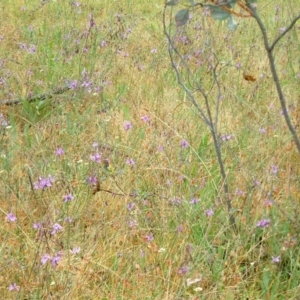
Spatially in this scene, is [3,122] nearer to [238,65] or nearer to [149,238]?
[149,238]

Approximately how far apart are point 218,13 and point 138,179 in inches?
47.5

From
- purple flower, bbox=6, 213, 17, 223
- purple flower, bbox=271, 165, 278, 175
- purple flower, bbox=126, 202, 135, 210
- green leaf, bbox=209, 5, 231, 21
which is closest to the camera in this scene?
green leaf, bbox=209, 5, 231, 21

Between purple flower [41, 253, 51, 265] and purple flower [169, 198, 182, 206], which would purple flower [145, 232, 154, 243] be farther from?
purple flower [41, 253, 51, 265]

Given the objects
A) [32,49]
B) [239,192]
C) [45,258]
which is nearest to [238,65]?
[32,49]

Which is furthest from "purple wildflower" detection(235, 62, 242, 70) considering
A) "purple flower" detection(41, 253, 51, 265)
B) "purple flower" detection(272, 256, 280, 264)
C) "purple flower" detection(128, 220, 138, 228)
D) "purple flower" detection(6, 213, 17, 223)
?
"purple flower" detection(41, 253, 51, 265)

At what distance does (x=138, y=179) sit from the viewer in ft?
9.57

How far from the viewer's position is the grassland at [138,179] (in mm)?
2201

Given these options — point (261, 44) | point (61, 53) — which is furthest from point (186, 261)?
point (261, 44)

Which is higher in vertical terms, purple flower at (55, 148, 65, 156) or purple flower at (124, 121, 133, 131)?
purple flower at (124, 121, 133, 131)

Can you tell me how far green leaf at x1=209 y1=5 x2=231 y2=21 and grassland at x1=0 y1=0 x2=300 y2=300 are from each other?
2.30 feet

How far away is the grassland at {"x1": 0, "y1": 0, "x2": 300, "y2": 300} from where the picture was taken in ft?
7.22

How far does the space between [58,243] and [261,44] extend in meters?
3.24

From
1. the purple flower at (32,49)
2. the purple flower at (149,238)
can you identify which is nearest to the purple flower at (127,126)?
the purple flower at (149,238)

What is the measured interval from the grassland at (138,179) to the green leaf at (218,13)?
2.30 ft
